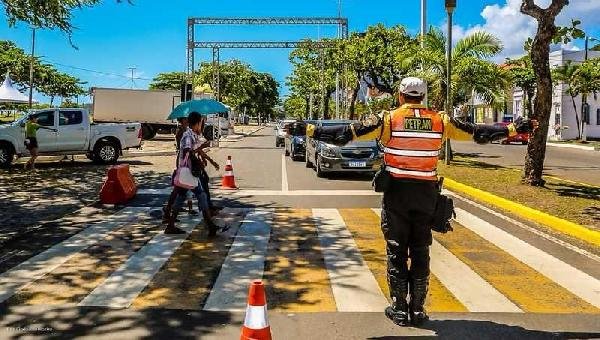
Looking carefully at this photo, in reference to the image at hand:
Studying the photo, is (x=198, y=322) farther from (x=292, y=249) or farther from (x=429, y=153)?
(x=292, y=249)

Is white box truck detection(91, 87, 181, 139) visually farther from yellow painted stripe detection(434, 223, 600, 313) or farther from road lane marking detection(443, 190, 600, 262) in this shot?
yellow painted stripe detection(434, 223, 600, 313)

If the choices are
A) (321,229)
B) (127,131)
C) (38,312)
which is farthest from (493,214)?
(127,131)

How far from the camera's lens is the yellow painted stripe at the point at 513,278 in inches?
200

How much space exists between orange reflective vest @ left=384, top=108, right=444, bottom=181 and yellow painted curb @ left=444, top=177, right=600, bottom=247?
14.2ft

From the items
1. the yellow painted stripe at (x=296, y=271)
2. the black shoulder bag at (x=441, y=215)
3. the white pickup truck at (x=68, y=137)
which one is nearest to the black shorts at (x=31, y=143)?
the white pickup truck at (x=68, y=137)

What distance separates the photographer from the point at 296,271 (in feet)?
20.2

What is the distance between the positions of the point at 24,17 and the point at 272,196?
28.2 feet

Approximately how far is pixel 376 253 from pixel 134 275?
2.83m

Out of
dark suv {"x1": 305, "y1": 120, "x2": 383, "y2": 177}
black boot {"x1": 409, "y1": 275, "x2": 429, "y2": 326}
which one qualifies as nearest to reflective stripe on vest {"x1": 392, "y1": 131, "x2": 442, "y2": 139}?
black boot {"x1": 409, "y1": 275, "x2": 429, "y2": 326}

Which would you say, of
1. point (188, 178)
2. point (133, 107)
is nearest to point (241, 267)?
point (188, 178)

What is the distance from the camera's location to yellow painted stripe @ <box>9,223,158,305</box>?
5234 millimetres

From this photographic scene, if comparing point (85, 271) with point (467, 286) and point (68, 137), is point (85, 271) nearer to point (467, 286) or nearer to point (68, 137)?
point (467, 286)

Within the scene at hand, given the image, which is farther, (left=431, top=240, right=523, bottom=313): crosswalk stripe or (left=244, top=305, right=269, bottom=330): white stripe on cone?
(left=431, top=240, right=523, bottom=313): crosswalk stripe

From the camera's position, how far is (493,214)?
10164 millimetres
